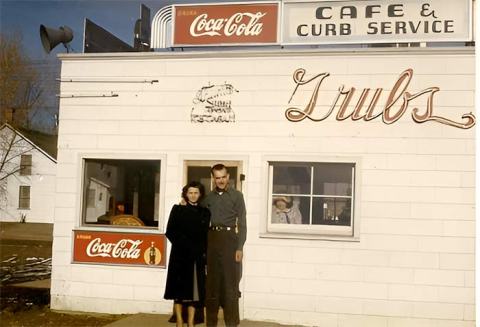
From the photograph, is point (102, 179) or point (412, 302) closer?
point (412, 302)

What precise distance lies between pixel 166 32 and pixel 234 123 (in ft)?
6.16

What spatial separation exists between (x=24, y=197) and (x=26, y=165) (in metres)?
2.13

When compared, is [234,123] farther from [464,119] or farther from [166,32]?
[464,119]

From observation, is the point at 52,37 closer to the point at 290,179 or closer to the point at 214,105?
the point at 214,105

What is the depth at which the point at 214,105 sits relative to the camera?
26.8ft

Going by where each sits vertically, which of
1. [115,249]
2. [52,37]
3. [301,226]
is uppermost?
[52,37]

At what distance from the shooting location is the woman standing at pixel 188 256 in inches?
275

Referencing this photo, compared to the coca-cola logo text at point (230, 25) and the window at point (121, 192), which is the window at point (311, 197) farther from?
the coca-cola logo text at point (230, 25)

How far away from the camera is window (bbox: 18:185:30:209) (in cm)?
2602

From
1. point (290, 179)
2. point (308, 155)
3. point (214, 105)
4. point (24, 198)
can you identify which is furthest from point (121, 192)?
point (24, 198)

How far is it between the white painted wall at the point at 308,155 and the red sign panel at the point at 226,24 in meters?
0.32

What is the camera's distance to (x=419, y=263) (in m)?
7.56

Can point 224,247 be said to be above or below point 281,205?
below

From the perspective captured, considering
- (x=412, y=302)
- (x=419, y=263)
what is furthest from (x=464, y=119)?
(x=412, y=302)
